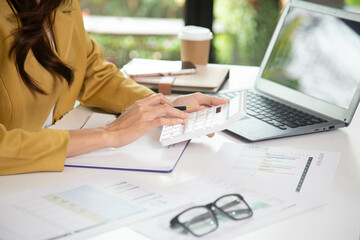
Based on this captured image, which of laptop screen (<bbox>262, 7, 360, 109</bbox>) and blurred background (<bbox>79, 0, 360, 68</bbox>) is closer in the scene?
laptop screen (<bbox>262, 7, 360, 109</bbox>)

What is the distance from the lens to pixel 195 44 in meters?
1.83

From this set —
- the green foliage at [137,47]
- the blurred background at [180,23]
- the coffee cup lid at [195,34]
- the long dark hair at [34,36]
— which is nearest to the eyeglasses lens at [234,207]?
the long dark hair at [34,36]

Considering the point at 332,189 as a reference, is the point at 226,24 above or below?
below

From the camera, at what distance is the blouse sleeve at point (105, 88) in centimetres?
144

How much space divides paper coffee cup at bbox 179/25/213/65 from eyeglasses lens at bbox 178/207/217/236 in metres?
1.08

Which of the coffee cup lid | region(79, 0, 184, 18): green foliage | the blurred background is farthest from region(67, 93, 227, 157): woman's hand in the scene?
region(79, 0, 184, 18): green foliage

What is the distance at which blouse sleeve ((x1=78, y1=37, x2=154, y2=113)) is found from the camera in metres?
1.44

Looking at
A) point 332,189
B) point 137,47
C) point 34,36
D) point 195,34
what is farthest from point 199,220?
point 137,47

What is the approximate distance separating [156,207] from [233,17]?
8.38 ft

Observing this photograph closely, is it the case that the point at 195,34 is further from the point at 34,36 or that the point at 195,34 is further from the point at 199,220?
the point at 199,220

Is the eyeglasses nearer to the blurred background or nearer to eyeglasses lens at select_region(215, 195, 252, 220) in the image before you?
eyeglasses lens at select_region(215, 195, 252, 220)

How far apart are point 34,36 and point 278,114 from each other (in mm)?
689

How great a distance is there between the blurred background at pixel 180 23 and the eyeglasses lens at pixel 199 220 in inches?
91.7

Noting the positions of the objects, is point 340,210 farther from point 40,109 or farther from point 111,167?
point 40,109
